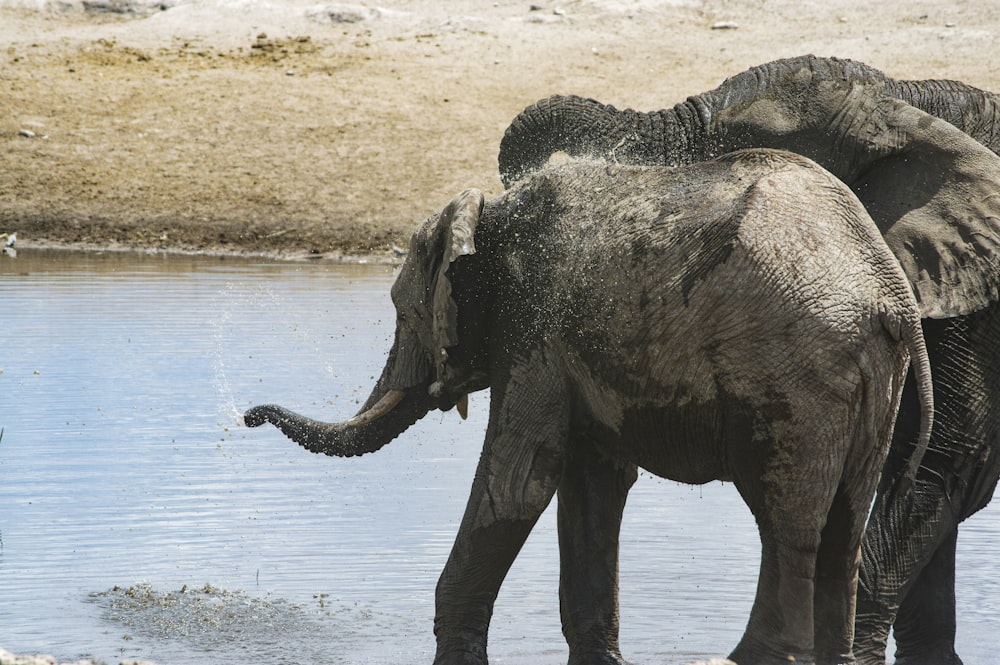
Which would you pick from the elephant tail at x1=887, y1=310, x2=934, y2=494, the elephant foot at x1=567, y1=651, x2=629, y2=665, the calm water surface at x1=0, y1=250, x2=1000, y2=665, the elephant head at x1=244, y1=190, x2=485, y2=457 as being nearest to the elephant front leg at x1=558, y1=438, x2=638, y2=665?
the elephant foot at x1=567, y1=651, x2=629, y2=665

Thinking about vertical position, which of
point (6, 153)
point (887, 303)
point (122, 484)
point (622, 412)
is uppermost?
point (887, 303)

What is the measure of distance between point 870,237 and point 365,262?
14743 mm

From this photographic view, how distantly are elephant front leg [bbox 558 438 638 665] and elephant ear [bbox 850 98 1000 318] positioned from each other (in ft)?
3.87

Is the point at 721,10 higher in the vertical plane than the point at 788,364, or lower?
lower

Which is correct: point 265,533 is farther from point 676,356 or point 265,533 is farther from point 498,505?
point 676,356

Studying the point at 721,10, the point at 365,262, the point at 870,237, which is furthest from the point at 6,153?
the point at 870,237

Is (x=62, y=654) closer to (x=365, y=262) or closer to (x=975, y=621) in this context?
(x=975, y=621)

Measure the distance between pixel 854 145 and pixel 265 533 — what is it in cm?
302

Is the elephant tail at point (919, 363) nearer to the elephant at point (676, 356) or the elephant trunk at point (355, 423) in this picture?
the elephant at point (676, 356)

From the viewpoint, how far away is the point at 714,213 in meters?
4.98

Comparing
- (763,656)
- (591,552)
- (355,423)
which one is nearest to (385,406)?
(355,423)

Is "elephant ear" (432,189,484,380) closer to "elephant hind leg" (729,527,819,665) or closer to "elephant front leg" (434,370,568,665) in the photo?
"elephant front leg" (434,370,568,665)

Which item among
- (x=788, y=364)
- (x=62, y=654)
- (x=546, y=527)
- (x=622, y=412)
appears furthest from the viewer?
(x=546, y=527)

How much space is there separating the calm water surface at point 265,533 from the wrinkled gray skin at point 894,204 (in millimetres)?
526
